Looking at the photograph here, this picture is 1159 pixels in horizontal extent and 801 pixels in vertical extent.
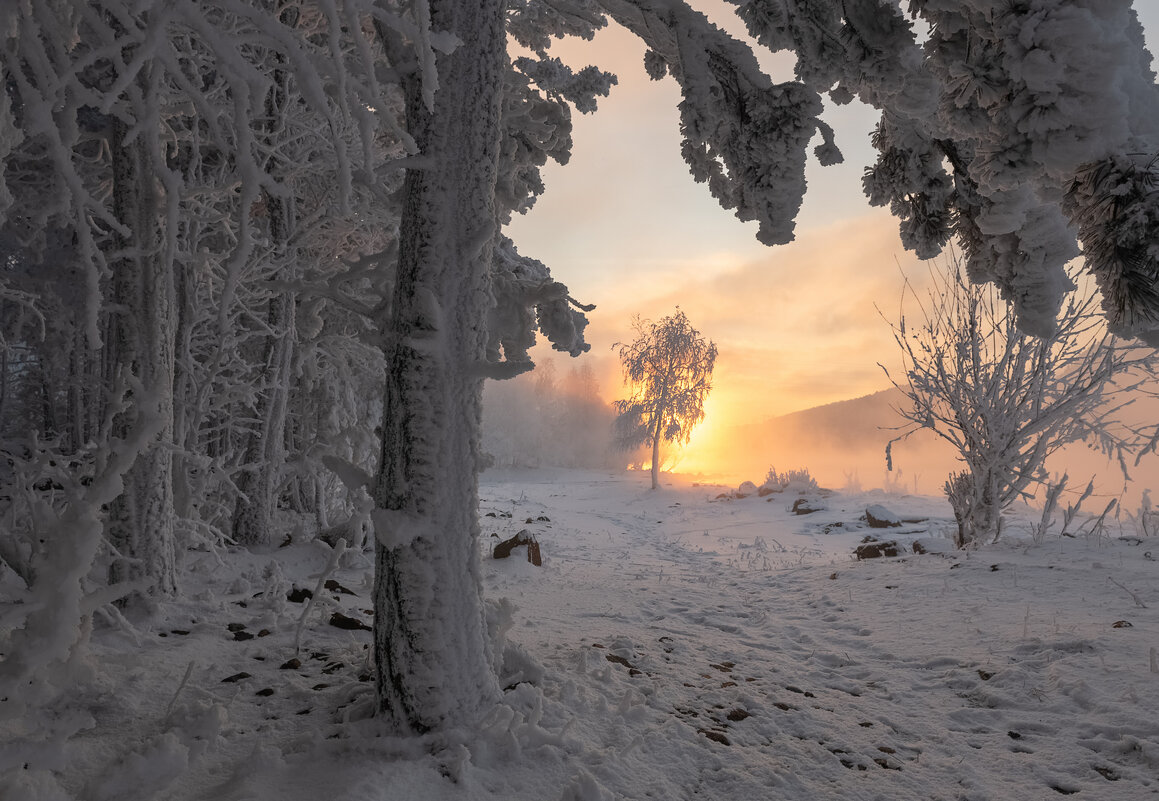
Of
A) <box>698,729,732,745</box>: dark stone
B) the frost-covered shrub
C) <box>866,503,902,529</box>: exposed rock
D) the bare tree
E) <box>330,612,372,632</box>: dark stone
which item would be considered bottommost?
<box>698,729,732,745</box>: dark stone

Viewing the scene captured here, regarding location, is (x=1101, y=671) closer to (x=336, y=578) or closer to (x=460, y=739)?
(x=460, y=739)

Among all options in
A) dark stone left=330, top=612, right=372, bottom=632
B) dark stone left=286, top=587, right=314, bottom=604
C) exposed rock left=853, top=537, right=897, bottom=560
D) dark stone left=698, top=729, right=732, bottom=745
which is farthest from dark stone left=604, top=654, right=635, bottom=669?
exposed rock left=853, top=537, right=897, bottom=560

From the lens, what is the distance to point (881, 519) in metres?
10.9

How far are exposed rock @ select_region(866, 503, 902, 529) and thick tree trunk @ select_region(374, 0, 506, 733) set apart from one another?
10.3 metres

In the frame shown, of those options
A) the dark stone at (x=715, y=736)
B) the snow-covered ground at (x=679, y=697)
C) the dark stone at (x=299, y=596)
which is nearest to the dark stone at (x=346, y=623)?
the snow-covered ground at (x=679, y=697)

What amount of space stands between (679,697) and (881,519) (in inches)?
359

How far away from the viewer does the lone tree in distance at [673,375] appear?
80.6 ft

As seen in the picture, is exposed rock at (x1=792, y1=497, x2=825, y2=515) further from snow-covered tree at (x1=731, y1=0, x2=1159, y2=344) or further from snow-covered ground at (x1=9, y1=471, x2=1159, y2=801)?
snow-covered tree at (x1=731, y1=0, x2=1159, y2=344)

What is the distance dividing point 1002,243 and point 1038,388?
5164 mm

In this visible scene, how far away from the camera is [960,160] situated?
3.20 m

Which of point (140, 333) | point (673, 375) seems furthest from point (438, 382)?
point (673, 375)

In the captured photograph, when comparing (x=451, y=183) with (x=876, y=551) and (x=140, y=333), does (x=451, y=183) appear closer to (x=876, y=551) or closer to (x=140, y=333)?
(x=140, y=333)

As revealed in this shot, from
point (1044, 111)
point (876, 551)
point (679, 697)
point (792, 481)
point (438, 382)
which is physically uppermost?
point (1044, 111)

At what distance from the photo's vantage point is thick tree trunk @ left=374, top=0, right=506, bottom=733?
8.34ft
